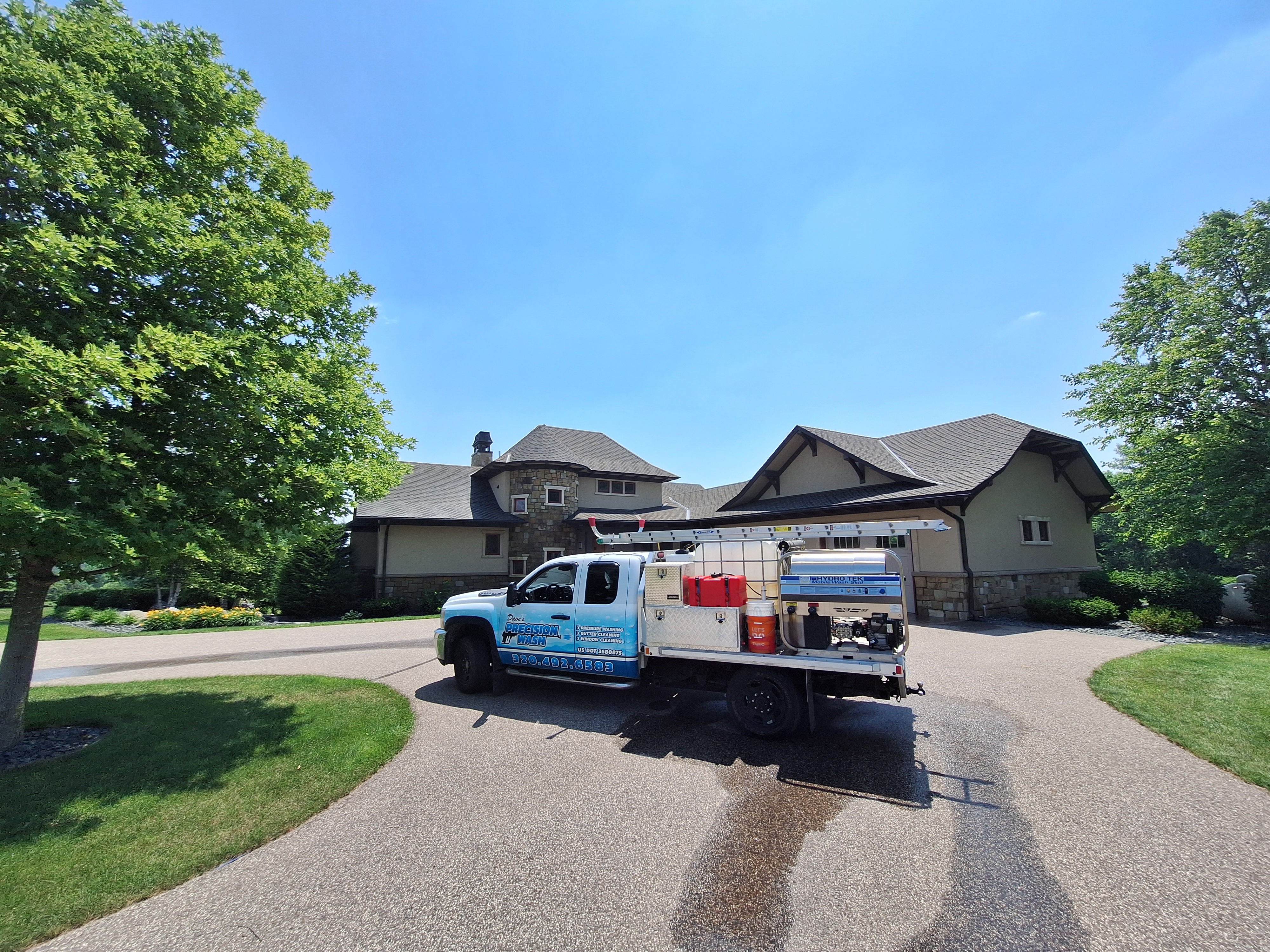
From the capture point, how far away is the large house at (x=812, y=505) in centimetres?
1623

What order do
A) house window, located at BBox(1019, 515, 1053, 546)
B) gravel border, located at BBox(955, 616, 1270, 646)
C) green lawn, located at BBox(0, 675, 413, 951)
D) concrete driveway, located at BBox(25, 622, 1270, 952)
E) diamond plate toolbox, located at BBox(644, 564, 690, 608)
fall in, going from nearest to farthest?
concrete driveway, located at BBox(25, 622, 1270, 952) < green lawn, located at BBox(0, 675, 413, 951) < diamond plate toolbox, located at BBox(644, 564, 690, 608) < gravel border, located at BBox(955, 616, 1270, 646) < house window, located at BBox(1019, 515, 1053, 546)

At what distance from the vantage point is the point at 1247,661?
9.33m

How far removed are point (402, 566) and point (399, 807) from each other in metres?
20.2

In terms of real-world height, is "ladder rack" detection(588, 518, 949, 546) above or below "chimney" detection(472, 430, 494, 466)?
below

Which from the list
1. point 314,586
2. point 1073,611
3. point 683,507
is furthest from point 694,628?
point 683,507

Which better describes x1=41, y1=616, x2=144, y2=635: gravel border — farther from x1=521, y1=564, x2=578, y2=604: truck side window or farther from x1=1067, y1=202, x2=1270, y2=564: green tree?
x1=1067, y1=202, x2=1270, y2=564: green tree

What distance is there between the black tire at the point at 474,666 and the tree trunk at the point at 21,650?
4.78 m

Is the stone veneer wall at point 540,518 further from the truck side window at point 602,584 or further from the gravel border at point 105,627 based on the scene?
the truck side window at point 602,584

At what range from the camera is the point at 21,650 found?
20.2 ft

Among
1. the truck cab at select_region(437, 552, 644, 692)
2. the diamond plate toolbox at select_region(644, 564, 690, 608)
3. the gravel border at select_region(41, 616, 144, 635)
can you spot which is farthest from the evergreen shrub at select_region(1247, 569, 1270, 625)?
the gravel border at select_region(41, 616, 144, 635)

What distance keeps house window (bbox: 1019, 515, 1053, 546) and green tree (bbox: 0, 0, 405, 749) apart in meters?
19.4

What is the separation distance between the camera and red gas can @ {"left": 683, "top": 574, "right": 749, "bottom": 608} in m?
6.34

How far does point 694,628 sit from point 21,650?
7.79 m

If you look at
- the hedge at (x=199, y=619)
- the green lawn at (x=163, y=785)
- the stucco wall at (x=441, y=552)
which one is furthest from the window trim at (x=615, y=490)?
the green lawn at (x=163, y=785)
